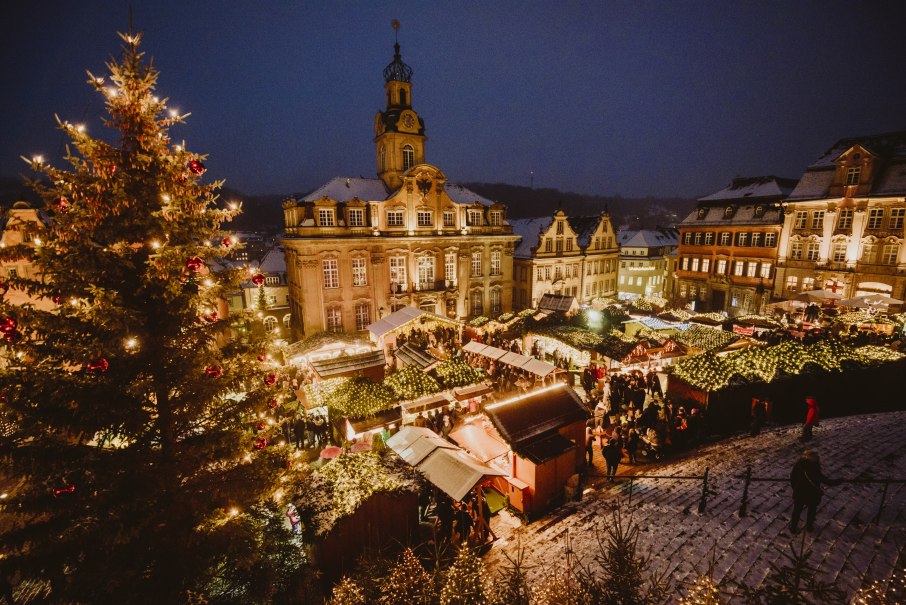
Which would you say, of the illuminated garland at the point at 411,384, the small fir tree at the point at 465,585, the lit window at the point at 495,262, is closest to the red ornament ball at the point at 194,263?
the small fir tree at the point at 465,585

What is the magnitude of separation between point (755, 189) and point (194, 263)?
49116 millimetres

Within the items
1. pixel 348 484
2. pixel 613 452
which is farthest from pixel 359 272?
pixel 613 452

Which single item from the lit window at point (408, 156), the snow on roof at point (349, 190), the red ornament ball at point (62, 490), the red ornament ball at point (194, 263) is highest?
the lit window at point (408, 156)

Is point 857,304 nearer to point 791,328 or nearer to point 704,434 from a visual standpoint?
point 791,328

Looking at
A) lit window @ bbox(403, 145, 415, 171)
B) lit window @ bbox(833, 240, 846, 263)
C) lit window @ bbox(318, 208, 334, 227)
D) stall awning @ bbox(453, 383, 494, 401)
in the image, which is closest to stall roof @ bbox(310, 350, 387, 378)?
stall awning @ bbox(453, 383, 494, 401)

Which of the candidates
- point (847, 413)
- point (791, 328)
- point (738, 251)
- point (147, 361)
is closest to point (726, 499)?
point (847, 413)

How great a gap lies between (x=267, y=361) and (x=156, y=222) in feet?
9.98

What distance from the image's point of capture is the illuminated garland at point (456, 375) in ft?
56.7

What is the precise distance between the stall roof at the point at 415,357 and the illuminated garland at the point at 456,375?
1969 millimetres

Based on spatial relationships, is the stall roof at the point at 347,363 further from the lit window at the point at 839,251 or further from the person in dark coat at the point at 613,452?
→ the lit window at the point at 839,251

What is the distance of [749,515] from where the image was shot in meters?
9.38

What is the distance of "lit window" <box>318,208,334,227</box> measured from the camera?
96.5ft

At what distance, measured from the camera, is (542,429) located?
12375 millimetres

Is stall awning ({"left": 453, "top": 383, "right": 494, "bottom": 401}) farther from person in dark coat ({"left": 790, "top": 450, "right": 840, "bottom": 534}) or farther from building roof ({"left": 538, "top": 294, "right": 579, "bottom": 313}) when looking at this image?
building roof ({"left": 538, "top": 294, "right": 579, "bottom": 313})
